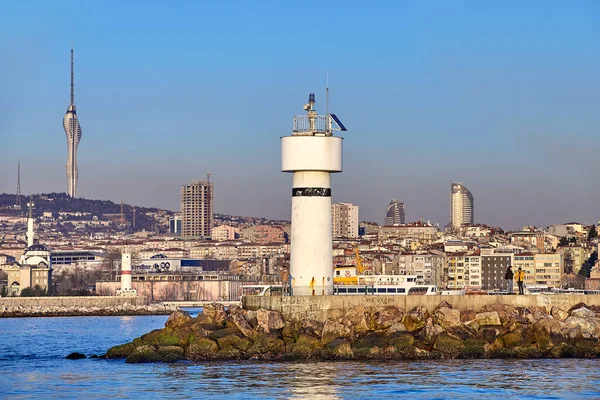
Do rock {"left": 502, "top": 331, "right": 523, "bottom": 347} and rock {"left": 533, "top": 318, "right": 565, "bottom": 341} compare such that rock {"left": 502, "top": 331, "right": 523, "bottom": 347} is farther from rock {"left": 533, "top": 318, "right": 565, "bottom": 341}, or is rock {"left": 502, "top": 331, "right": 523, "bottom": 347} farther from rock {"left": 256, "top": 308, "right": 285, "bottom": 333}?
rock {"left": 256, "top": 308, "right": 285, "bottom": 333}

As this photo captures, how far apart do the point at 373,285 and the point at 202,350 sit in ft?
20.8

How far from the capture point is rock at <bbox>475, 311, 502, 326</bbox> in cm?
Answer: 3709

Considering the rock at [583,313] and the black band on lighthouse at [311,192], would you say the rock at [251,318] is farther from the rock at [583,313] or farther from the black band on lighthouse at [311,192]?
the rock at [583,313]

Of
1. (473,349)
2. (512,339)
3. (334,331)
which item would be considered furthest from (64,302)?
(473,349)

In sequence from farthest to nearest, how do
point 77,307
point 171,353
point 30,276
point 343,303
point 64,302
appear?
point 30,276 < point 64,302 < point 77,307 < point 343,303 < point 171,353

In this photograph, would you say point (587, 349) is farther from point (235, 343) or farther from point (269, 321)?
point (235, 343)

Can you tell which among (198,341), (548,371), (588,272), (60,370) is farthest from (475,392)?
(588,272)

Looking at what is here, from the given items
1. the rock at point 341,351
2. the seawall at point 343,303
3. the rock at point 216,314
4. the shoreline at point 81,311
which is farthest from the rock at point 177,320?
the shoreline at point 81,311

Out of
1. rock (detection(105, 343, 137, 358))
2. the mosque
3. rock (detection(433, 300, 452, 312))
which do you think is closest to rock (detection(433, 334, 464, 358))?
rock (detection(433, 300, 452, 312))

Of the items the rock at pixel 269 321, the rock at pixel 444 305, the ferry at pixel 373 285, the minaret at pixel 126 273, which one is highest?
the minaret at pixel 126 273

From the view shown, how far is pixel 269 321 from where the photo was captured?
123 feet

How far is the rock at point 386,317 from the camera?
37094mm

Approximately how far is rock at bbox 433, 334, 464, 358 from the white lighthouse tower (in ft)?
14.2

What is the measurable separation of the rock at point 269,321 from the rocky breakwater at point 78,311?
6935 cm
